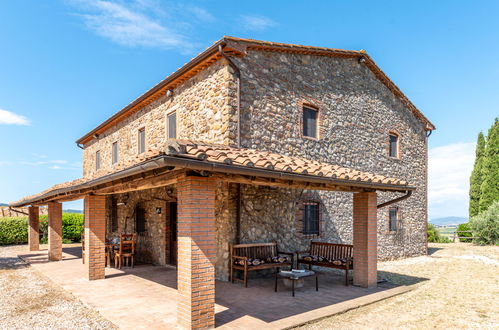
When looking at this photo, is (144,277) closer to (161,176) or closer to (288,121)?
(161,176)

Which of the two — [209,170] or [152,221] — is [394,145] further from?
[209,170]

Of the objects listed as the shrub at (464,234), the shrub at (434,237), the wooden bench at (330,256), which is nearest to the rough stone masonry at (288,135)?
the wooden bench at (330,256)

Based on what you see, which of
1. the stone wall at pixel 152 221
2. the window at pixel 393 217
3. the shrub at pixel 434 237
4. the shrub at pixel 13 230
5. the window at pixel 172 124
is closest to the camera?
the window at pixel 172 124

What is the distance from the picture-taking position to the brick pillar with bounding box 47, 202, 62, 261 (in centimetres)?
1275

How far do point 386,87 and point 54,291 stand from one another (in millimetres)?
13136

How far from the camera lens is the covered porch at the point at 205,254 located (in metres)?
5.31

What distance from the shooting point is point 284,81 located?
10117 millimetres

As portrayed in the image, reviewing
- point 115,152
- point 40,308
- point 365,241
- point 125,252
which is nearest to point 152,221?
point 125,252

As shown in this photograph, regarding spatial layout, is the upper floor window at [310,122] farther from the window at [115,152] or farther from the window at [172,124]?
the window at [115,152]

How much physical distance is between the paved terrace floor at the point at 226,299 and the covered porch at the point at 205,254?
20 mm

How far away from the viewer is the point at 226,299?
7094 mm

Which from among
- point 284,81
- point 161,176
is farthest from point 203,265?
point 284,81

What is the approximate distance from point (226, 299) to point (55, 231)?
8.73 m

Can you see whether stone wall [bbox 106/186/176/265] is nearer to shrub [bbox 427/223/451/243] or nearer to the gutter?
the gutter
